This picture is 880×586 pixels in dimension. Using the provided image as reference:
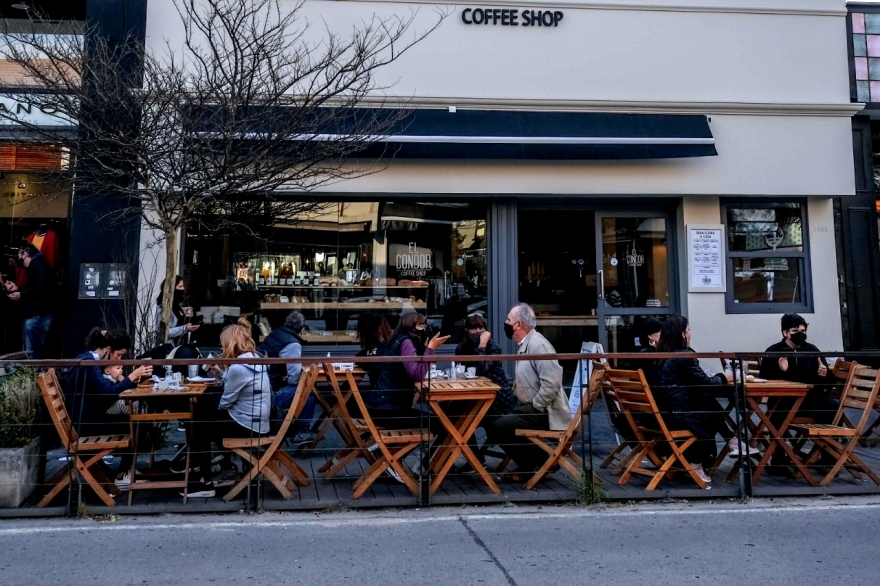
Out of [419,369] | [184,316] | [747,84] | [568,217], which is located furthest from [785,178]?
[184,316]

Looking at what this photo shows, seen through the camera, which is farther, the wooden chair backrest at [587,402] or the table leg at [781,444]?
the table leg at [781,444]

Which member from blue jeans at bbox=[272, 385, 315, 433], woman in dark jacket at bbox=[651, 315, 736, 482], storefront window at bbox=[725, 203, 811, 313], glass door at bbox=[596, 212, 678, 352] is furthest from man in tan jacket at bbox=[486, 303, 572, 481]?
storefront window at bbox=[725, 203, 811, 313]

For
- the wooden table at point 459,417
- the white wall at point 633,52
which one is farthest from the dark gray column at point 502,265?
the wooden table at point 459,417

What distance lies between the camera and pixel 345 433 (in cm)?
636

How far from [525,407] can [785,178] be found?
618 centimetres

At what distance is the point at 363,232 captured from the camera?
401 inches

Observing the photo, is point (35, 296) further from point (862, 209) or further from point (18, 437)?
point (862, 209)

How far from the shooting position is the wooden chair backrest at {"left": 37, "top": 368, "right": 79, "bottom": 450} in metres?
5.11

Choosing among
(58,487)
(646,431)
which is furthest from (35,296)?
(646,431)

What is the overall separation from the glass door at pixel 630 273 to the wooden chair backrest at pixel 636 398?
4510 millimetres

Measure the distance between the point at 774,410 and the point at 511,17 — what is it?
21.8ft

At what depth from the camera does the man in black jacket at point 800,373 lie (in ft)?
21.1

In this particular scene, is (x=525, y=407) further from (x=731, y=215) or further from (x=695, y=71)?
(x=695, y=71)

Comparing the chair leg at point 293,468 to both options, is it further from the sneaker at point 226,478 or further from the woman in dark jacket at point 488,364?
the woman in dark jacket at point 488,364
